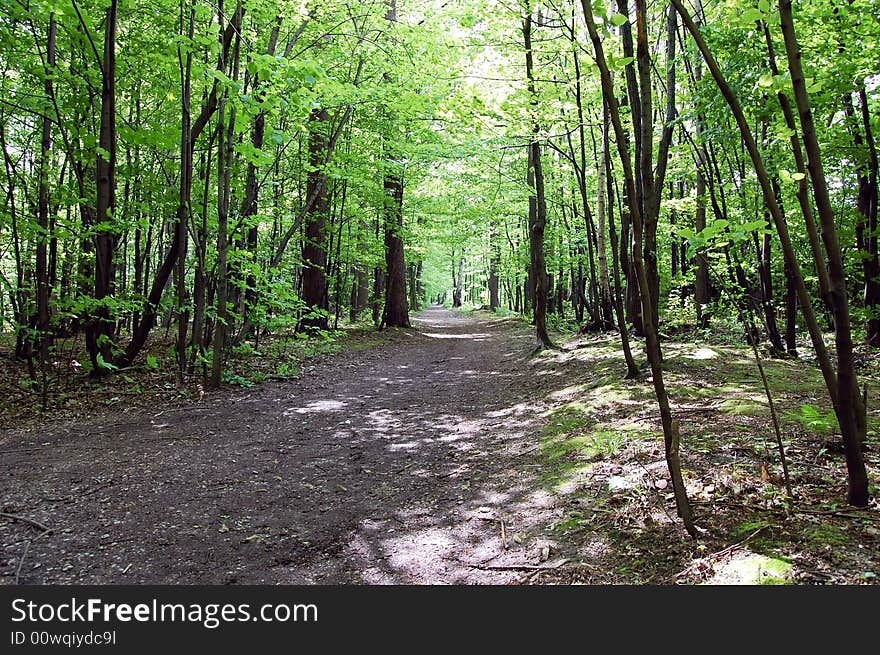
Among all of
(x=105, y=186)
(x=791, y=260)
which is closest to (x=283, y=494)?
(x=791, y=260)

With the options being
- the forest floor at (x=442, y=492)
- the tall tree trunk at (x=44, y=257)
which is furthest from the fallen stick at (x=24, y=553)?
the tall tree trunk at (x=44, y=257)

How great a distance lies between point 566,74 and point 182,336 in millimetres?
8641

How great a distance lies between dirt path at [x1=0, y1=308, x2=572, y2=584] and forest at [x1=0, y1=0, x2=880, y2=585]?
0.03m

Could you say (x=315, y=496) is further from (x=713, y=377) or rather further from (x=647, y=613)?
(x=713, y=377)

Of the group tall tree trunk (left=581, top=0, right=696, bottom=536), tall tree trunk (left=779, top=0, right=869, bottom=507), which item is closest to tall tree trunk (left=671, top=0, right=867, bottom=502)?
tall tree trunk (left=779, top=0, right=869, bottom=507)

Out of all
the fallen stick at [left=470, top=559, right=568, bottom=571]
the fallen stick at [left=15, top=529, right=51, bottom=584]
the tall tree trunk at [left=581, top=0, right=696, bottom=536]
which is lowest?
the fallen stick at [left=15, top=529, right=51, bottom=584]

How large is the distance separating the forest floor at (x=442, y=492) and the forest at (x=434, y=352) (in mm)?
27

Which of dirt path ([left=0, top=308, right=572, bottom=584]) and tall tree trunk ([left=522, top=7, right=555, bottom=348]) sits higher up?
tall tree trunk ([left=522, top=7, right=555, bottom=348])

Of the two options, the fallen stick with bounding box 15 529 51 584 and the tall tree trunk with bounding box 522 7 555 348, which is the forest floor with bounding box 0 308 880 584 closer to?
the fallen stick with bounding box 15 529 51 584

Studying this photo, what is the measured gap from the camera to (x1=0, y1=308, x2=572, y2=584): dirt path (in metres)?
3.09

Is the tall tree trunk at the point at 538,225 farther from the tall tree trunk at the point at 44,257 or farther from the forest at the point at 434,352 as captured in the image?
the tall tree trunk at the point at 44,257

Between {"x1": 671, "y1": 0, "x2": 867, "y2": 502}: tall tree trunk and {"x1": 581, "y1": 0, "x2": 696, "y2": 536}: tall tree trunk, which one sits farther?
{"x1": 581, "y1": 0, "x2": 696, "y2": 536}: tall tree trunk

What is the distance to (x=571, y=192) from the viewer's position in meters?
16.9

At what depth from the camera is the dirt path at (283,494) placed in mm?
3092
